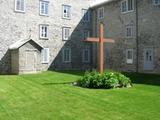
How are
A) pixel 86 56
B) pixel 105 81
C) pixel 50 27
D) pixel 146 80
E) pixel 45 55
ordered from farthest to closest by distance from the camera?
pixel 86 56, pixel 50 27, pixel 45 55, pixel 146 80, pixel 105 81

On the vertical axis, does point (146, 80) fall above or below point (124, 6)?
below

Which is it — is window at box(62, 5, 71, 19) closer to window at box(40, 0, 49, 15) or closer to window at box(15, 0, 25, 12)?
window at box(40, 0, 49, 15)

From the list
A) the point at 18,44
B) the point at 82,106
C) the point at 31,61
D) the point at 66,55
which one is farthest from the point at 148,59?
the point at 82,106

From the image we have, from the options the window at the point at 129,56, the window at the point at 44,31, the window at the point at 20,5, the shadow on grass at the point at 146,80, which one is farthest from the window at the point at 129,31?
the window at the point at 20,5

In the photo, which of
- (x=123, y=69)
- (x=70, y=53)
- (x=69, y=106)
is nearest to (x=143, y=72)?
(x=123, y=69)

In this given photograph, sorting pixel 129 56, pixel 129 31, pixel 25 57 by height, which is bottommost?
pixel 25 57

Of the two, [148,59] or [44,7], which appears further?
[44,7]

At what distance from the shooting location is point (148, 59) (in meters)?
31.0

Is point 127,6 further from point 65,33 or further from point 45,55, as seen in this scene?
point 45,55

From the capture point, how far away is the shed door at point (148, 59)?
30553mm

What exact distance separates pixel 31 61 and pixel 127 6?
477 inches

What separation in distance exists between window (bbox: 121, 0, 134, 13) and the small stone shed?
34.0ft

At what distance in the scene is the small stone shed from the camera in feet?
107

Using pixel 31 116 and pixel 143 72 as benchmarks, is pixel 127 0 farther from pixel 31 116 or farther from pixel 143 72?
pixel 31 116
